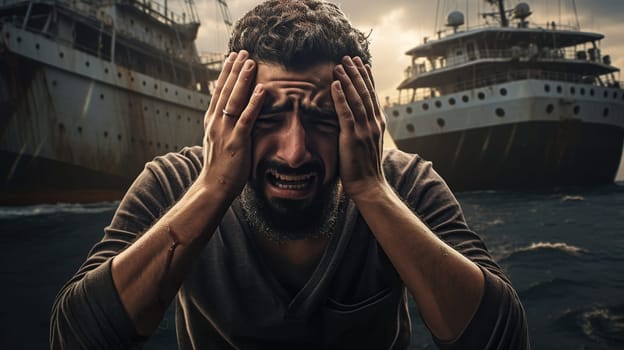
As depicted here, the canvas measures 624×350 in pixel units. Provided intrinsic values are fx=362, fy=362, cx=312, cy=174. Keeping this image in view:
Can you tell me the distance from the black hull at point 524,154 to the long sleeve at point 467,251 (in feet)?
72.4

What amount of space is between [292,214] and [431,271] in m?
0.64

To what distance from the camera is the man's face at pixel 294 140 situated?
1.60 m

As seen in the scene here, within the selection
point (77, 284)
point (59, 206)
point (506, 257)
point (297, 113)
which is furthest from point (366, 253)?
point (59, 206)

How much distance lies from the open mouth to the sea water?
3.38 m

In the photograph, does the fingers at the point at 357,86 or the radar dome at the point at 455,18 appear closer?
the fingers at the point at 357,86

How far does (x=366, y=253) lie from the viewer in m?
1.77

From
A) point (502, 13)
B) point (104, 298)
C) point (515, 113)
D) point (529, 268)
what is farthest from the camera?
point (502, 13)

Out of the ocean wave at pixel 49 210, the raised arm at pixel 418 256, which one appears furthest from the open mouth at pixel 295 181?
the ocean wave at pixel 49 210

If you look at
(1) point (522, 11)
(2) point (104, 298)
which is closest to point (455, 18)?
(1) point (522, 11)

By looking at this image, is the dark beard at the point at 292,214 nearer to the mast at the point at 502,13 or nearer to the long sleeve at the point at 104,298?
the long sleeve at the point at 104,298

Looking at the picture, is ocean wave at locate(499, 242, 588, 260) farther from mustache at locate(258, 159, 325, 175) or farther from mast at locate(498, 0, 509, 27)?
mast at locate(498, 0, 509, 27)

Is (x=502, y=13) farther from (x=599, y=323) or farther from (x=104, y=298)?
(x=104, y=298)

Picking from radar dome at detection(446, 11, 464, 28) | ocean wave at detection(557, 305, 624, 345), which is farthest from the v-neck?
radar dome at detection(446, 11, 464, 28)

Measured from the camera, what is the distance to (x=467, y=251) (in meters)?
1.69
